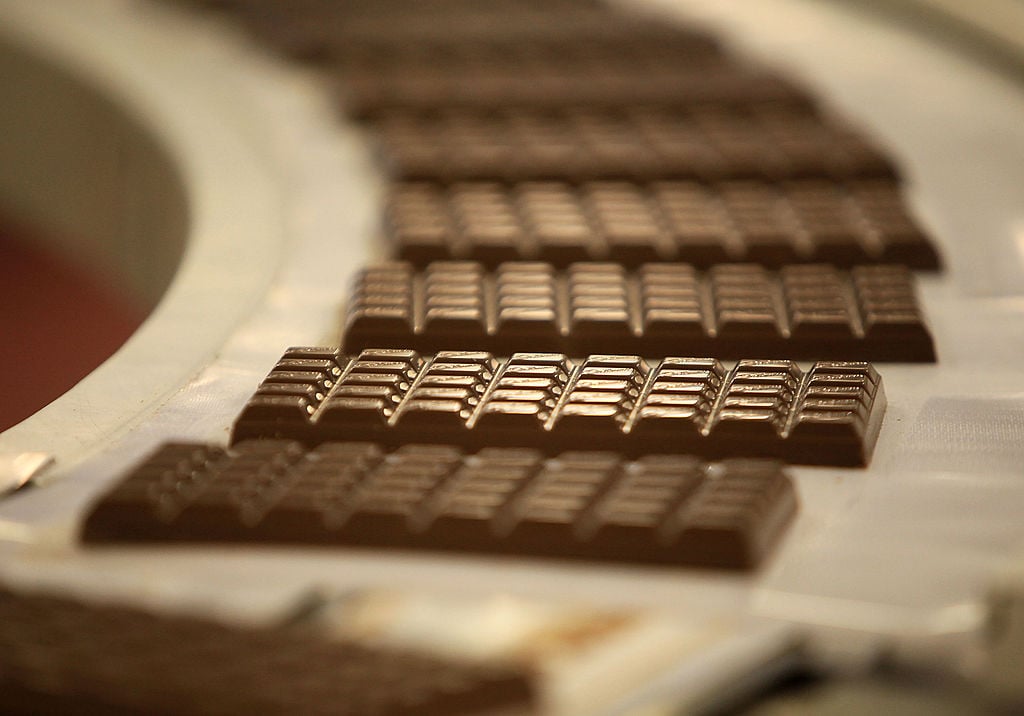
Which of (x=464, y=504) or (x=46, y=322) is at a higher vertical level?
(x=464, y=504)

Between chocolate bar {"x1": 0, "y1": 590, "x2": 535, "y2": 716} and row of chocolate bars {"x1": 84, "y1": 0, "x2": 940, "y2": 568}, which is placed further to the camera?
row of chocolate bars {"x1": 84, "y1": 0, "x2": 940, "y2": 568}

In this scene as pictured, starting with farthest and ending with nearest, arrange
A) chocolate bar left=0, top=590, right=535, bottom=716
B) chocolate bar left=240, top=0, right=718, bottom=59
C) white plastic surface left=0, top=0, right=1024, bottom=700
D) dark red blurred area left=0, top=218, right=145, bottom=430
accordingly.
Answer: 1. chocolate bar left=240, top=0, right=718, bottom=59
2. dark red blurred area left=0, top=218, right=145, bottom=430
3. white plastic surface left=0, top=0, right=1024, bottom=700
4. chocolate bar left=0, top=590, right=535, bottom=716

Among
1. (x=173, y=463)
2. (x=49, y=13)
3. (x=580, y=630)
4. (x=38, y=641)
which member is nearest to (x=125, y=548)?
(x=173, y=463)

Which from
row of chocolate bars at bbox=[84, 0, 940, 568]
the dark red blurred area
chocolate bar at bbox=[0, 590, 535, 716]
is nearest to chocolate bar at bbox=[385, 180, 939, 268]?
row of chocolate bars at bbox=[84, 0, 940, 568]

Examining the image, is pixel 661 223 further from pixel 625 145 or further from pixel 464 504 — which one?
pixel 464 504

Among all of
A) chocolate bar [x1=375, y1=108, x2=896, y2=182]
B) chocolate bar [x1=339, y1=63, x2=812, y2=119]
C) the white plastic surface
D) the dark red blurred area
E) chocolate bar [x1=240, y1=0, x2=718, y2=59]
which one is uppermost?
chocolate bar [x1=240, y1=0, x2=718, y2=59]

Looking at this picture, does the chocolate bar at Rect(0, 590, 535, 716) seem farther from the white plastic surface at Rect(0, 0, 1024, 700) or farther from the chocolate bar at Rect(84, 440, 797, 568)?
the chocolate bar at Rect(84, 440, 797, 568)

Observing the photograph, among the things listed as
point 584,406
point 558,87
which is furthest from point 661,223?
point 558,87

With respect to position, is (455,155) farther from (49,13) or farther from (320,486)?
(49,13)
